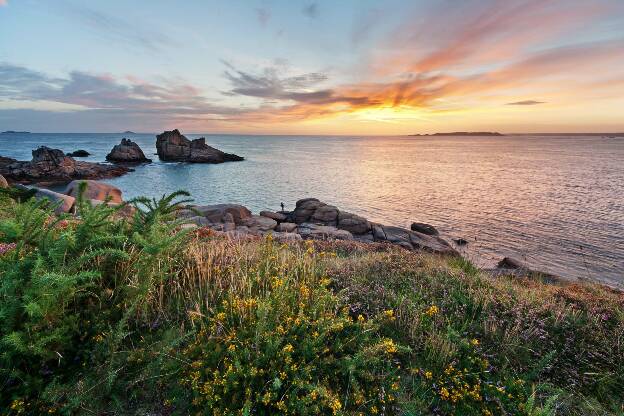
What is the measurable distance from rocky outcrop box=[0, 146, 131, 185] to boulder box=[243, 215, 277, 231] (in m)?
40.6


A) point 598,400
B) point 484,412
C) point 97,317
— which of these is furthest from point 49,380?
point 598,400

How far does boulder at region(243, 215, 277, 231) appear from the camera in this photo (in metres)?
25.4

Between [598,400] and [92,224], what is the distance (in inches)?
280

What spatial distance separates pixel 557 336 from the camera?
4.66 m

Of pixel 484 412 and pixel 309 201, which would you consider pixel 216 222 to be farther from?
pixel 484 412

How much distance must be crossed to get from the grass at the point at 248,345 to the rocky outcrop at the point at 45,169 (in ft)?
186

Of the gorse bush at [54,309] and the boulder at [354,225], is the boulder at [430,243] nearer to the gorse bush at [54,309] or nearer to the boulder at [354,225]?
the boulder at [354,225]

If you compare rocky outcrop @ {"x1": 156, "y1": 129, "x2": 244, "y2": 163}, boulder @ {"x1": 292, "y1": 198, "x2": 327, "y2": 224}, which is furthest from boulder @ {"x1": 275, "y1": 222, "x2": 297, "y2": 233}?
rocky outcrop @ {"x1": 156, "y1": 129, "x2": 244, "y2": 163}

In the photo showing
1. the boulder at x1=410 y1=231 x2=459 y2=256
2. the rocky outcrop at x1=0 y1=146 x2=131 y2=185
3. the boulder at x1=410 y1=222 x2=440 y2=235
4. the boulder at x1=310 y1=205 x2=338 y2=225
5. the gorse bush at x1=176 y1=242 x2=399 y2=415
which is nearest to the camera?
the gorse bush at x1=176 y1=242 x2=399 y2=415

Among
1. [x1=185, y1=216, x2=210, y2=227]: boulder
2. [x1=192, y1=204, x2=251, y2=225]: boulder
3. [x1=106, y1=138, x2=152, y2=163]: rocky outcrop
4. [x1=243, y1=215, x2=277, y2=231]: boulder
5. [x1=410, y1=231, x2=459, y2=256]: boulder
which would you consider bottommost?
[x1=410, y1=231, x2=459, y2=256]: boulder

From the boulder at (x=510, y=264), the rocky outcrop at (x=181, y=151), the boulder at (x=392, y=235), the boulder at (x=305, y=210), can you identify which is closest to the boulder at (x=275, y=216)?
the boulder at (x=305, y=210)

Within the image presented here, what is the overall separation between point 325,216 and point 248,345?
24.8m

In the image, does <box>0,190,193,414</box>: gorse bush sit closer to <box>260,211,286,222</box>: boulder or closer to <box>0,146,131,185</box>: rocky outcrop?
<box>260,211,286,222</box>: boulder

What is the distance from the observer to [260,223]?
1035 inches
